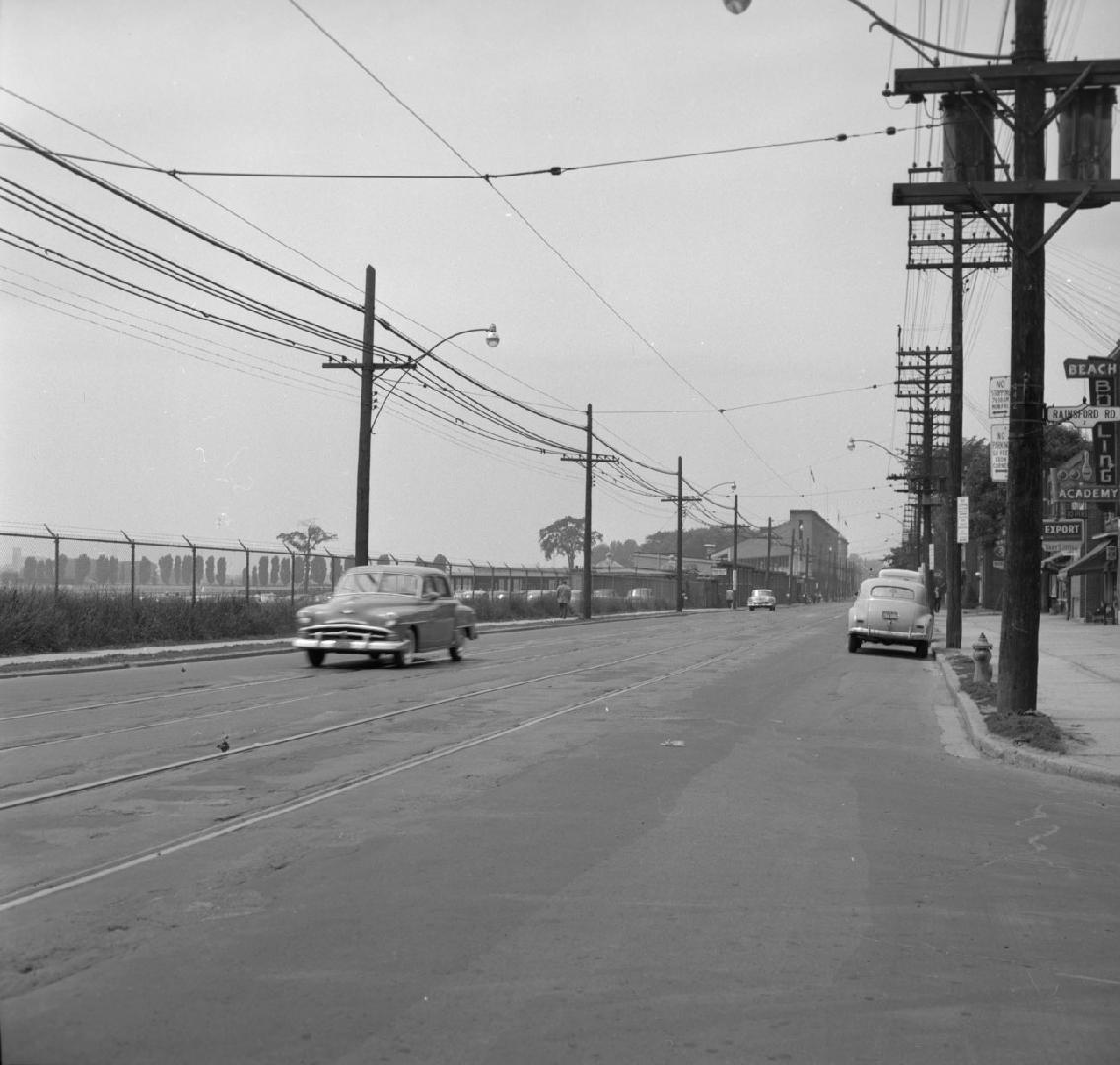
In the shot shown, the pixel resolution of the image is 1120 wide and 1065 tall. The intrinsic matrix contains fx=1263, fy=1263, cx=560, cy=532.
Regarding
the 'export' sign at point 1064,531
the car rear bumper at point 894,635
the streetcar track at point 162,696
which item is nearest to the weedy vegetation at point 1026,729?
the streetcar track at point 162,696

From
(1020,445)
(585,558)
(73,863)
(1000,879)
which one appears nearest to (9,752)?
(73,863)

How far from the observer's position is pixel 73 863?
671 centimetres

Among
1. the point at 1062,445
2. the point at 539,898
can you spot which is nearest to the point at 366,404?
the point at 539,898

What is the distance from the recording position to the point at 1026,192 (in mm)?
13492

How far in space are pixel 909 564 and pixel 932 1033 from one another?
12683 centimetres

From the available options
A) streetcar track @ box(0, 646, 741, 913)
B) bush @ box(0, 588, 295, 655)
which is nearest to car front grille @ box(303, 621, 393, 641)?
streetcar track @ box(0, 646, 741, 913)

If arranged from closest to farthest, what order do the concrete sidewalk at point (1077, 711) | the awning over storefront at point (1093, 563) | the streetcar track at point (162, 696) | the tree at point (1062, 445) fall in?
the concrete sidewalk at point (1077, 711)
the streetcar track at point (162, 696)
the awning over storefront at point (1093, 563)
the tree at point (1062, 445)

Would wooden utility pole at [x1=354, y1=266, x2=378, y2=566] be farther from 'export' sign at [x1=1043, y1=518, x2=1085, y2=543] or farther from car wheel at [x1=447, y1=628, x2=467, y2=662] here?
'export' sign at [x1=1043, y1=518, x2=1085, y2=543]

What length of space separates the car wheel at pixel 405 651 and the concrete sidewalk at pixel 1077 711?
904 cm

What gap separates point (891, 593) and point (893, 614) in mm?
594

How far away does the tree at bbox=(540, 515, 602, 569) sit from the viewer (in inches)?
7072

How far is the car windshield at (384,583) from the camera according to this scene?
22.7m

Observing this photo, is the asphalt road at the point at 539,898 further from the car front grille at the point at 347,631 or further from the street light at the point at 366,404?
the street light at the point at 366,404

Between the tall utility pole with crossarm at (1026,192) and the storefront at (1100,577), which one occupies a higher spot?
the tall utility pole with crossarm at (1026,192)
